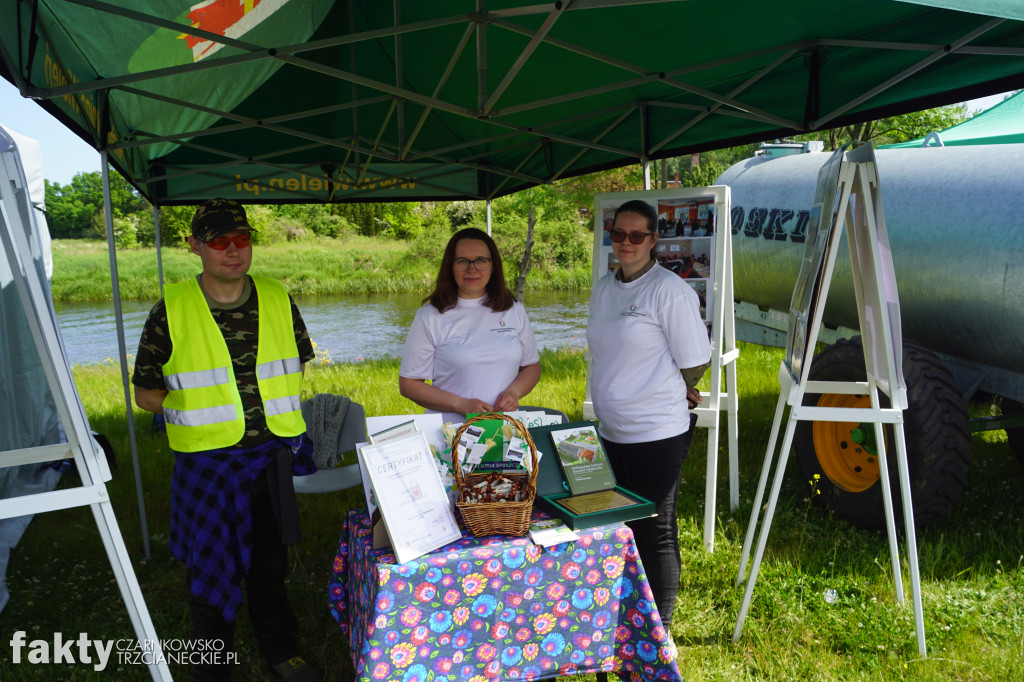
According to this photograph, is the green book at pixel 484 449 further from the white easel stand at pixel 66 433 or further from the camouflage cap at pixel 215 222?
the camouflage cap at pixel 215 222

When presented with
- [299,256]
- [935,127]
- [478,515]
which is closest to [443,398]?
[478,515]

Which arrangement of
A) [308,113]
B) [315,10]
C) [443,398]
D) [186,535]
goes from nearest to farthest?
[186,535] < [443,398] < [315,10] < [308,113]

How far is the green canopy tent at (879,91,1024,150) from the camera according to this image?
4.01 meters

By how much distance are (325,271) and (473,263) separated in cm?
2837

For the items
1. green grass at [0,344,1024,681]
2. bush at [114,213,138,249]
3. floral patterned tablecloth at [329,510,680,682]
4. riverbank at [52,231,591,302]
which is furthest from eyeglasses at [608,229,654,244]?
bush at [114,213,138,249]

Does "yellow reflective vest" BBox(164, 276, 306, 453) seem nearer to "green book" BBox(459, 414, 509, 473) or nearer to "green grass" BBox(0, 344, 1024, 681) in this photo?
"green book" BBox(459, 414, 509, 473)

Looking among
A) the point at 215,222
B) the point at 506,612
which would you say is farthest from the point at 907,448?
the point at 215,222

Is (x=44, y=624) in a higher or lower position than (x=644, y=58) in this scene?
lower

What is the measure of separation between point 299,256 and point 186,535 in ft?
100

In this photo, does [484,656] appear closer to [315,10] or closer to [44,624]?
[44,624]

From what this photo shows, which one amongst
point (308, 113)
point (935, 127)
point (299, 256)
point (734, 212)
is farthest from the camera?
point (299, 256)

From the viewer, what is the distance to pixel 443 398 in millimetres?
2572

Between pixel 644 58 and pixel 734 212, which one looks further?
pixel 734 212

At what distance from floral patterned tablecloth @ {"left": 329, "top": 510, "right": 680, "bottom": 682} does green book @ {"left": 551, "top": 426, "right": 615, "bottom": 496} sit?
169 millimetres
